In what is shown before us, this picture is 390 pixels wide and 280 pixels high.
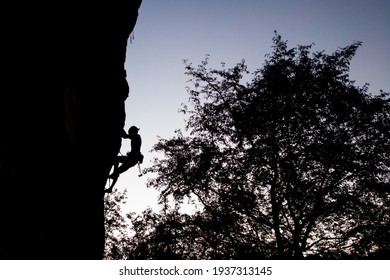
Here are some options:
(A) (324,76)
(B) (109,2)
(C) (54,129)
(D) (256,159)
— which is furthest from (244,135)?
(C) (54,129)

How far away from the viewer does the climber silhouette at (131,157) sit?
1204 cm

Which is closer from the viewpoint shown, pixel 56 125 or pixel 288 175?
pixel 56 125

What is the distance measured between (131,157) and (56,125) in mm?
4971

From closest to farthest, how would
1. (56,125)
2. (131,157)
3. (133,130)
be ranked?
1. (56,125)
2. (131,157)
3. (133,130)

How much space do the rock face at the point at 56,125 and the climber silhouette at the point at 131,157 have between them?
1345 mm

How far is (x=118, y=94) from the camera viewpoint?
38.4ft

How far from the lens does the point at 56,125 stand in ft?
23.6

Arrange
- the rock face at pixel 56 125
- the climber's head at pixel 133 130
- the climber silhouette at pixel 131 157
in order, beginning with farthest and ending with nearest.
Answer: the climber's head at pixel 133 130, the climber silhouette at pixel 131 157, the rock face at pixel 56 125

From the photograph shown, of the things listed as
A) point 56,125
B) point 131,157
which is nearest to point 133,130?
point 131,157

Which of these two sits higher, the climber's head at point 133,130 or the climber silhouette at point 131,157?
the climber's head at point 133,130

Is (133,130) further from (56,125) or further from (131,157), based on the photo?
(56,125)

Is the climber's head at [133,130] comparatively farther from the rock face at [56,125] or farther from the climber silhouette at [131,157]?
the rock face at [56,125]

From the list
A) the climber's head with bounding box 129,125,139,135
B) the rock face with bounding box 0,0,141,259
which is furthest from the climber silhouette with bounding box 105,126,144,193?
the rock face with bounding box 0,0,141,259

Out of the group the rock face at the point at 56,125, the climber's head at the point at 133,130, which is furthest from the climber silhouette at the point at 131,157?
the rock face at the point at 56,125
